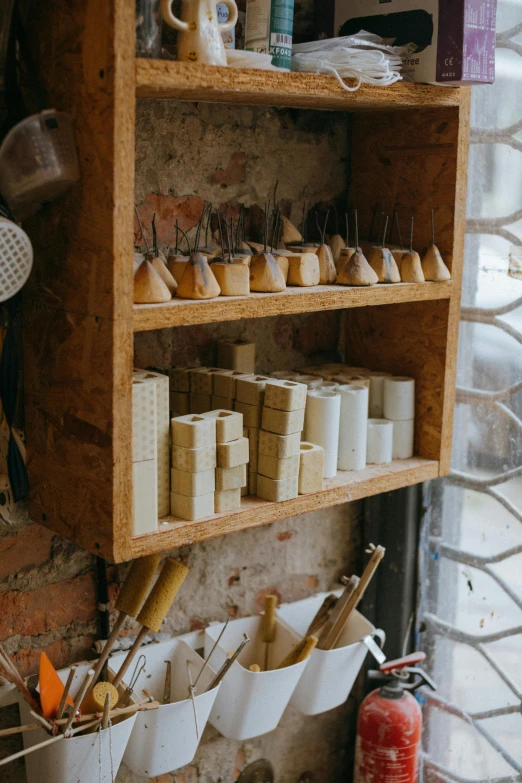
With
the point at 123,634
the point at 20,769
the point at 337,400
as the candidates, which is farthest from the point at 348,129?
the point at 20,769

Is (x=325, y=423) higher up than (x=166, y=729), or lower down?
higher up

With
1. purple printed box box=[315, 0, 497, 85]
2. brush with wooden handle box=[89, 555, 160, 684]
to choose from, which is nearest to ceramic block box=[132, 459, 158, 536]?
brush with wooden handle box=[89, 555, 160, 684]

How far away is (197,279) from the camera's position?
1.48 m

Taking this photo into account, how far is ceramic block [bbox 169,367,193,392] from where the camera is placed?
5.72 feet

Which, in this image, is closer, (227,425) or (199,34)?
(199,34)

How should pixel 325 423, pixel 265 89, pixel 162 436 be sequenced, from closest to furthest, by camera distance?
pixel 265 89
pixel 162 436
pixel 325 423

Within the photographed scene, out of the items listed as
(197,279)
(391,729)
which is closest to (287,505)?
(197,279)

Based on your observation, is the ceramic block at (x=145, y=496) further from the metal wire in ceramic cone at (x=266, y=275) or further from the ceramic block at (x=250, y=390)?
the metal wire in ceramic cone at (x=266, y=275)

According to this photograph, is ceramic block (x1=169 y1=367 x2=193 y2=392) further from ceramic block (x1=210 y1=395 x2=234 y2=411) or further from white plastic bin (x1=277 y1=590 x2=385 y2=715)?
white plastic bin (x1=277 y1=590 x2=385 y2=715)

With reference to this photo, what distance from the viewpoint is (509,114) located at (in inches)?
75.5

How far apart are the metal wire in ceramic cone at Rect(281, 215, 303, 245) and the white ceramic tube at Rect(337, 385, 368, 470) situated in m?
0.32

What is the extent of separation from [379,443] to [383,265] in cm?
38

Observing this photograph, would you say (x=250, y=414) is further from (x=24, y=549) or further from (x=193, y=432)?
(x=24, y=549)

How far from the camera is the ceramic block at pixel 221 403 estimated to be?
66.4 inches
